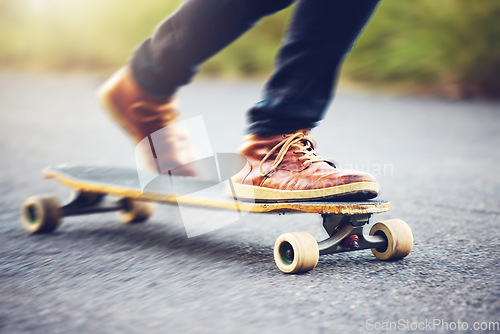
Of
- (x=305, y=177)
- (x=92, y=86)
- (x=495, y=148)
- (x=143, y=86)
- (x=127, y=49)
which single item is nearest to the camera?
(x=305, y=177)

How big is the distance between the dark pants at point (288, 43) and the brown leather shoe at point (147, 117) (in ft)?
0.72

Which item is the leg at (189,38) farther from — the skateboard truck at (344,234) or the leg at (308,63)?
the skateboard truck at (344,234)

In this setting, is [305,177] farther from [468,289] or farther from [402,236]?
[468,289]

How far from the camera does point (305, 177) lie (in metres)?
1.68

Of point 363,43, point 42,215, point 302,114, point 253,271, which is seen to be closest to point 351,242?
point 253,271

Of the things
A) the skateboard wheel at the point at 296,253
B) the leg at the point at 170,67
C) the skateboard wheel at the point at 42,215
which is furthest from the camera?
the skateboard wheel at the point at 42,215

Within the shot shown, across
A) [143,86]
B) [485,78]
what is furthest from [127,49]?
[143,86]

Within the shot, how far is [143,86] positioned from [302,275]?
3.05 feet

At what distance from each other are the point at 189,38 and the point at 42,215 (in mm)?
783

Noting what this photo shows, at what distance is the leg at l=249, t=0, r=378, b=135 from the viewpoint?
1661mm

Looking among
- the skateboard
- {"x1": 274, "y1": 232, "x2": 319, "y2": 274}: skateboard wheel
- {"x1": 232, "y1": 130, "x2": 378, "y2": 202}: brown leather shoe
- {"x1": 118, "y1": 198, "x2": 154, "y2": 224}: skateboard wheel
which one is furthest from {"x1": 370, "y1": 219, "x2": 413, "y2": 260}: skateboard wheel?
{"x1": 118, "y1": 198, "x2": 154, "y2": 224}: skateboard wheel

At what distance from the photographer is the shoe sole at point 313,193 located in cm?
160

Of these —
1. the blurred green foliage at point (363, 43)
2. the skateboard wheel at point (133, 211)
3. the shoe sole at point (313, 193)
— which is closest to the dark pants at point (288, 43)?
the shoe sole at point (313, 193)

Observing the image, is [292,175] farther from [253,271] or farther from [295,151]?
[253,271]
